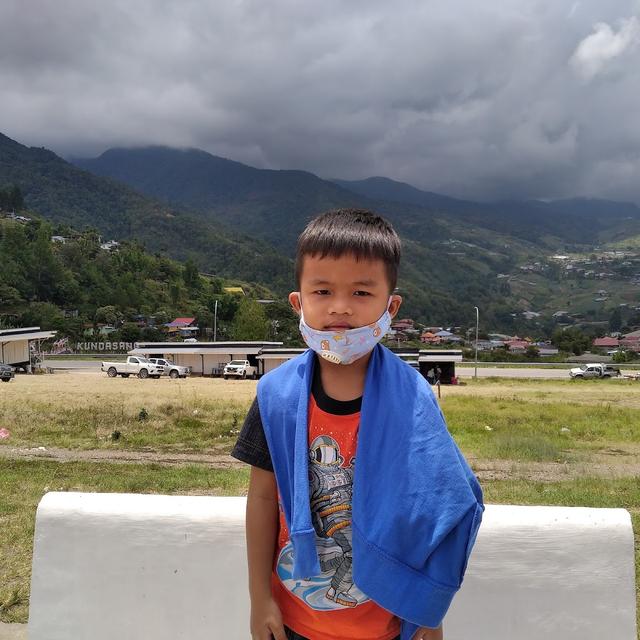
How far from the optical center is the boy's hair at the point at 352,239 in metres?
1.76

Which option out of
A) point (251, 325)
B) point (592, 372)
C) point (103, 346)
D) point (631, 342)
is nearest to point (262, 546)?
point (592, 372)

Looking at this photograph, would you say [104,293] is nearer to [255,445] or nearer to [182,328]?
[182,328]

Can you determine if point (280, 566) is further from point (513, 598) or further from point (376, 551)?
point (513, 598)

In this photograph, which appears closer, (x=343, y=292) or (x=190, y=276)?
(x=343, y=292)

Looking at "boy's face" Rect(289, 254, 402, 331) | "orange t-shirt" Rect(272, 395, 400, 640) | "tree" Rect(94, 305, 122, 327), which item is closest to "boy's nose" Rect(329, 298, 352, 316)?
"boy's face" Rect(289, 254, 402, 331)

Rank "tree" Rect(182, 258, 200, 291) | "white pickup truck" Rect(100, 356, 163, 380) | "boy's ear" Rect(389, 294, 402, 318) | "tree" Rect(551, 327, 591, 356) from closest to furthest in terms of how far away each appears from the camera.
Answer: "boy's ear" Rect(389, 294, 402, 318)
"white pickup truck" Rect(100, 356, 163, 380)
"tree" Rect(551, 327, 591, 356)
"tree" Rect(182, 258, 200, 291)

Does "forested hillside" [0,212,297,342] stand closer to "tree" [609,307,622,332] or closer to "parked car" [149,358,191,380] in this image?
"parked car" [149,358,191,380]

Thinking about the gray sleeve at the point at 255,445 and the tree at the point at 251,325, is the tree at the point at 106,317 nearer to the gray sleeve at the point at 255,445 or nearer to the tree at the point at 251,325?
the tree at the point at 251,325

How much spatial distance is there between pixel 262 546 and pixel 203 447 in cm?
1100

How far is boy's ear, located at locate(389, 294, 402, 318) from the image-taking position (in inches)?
74.3

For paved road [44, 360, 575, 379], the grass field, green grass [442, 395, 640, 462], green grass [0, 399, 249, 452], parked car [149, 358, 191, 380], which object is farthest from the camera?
paved road [44, 360, 575, 379]

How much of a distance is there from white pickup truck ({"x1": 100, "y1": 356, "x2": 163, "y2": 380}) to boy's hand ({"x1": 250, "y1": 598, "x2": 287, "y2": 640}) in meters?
37.3

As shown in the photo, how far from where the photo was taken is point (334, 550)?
5.80 ft

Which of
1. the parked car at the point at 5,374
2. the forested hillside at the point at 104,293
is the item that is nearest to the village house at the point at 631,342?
the forested hillside at the point at 104,293
